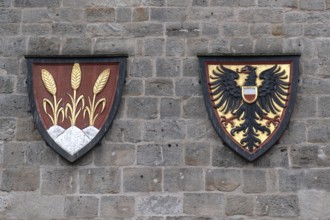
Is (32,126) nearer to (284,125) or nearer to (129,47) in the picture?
(129,47)

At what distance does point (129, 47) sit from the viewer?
21.7 feet

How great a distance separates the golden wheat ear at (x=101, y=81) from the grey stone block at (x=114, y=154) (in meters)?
0.50

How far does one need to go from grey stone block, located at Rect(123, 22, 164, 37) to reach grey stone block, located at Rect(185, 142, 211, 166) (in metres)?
1.15

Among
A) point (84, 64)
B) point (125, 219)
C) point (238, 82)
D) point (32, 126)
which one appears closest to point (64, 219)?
point (125, 219)

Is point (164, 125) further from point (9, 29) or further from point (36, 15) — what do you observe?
point (9, 29)

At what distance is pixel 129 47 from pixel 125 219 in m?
1.64

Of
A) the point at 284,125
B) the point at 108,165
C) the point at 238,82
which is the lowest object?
the point at 108,165

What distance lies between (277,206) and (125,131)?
Result: 1508 millimetres

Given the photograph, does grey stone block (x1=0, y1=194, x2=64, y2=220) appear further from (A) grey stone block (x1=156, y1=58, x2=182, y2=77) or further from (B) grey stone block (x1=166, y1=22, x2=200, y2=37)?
(B) grey stone block (x1=166, y1=22, x2=200, y2=37)

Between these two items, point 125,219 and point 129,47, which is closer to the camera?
point 125,219

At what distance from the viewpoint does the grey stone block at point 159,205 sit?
6082 millimetres

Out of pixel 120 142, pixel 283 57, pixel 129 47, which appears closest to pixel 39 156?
pixel 120 142

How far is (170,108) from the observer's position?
6.40 m

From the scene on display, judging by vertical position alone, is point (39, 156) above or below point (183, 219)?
above
